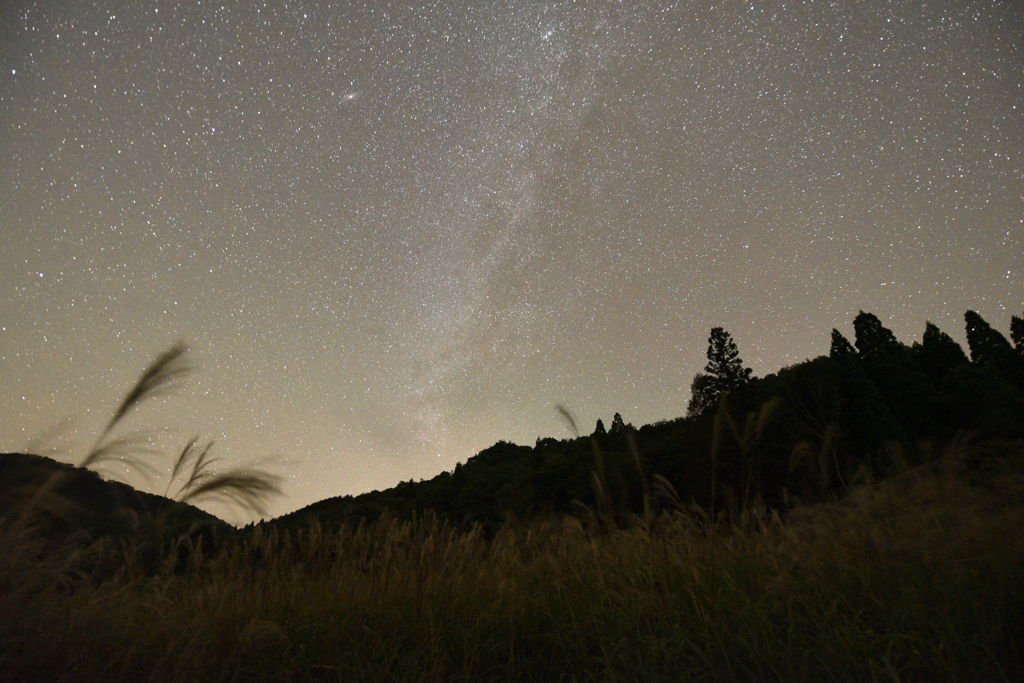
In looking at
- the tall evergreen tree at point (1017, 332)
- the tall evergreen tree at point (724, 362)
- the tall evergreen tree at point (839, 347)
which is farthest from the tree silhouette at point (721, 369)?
the tall evergreen tree at point (1017, 332)

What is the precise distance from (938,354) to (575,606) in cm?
5963

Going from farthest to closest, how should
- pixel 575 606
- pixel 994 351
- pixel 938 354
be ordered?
pixel 938 354 → pixel 994 351 → pixel 575 606

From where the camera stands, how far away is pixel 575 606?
3.59 metres

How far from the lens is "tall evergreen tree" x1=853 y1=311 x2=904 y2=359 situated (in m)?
47.2

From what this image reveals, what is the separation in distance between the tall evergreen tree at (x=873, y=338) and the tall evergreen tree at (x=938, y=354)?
3.88 m

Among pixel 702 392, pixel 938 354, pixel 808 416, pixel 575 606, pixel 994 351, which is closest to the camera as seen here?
pixel 575 606

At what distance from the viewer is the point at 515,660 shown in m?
3.24

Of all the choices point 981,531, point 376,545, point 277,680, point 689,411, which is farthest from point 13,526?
point 689,411

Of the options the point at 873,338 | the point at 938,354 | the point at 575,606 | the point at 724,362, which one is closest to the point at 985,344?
the point at 938,354

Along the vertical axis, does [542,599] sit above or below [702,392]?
below

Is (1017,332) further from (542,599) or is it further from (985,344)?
(542,599)

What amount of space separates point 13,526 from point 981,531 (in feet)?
18.6

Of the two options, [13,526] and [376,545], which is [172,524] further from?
[376,545]

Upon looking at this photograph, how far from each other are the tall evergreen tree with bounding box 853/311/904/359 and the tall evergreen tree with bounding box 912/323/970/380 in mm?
3879
